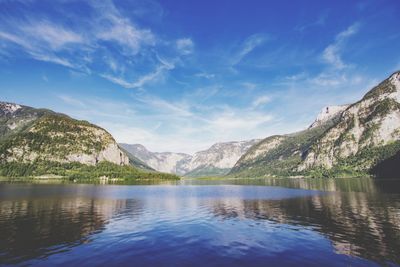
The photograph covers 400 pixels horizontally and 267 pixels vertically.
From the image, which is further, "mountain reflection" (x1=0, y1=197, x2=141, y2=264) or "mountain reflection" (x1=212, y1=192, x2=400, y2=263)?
"mountain reflection" (x1=212, y1=192, x2=400, y2=263)

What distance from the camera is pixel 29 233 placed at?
4991cm

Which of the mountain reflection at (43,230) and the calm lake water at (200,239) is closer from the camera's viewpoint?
the calm lake water at (200,239)

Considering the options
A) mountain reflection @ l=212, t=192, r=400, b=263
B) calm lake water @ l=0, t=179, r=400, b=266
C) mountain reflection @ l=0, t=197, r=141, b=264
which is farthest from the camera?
mountain reflection @ l=212, t=192, r=400, b=263

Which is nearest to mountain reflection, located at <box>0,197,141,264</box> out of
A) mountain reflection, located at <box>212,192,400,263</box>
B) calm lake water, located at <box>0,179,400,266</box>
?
calm lake water, located at <box>0,179,400,266</box>

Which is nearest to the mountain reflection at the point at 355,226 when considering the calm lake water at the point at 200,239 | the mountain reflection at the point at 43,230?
the calm lake water at the point at 200,239

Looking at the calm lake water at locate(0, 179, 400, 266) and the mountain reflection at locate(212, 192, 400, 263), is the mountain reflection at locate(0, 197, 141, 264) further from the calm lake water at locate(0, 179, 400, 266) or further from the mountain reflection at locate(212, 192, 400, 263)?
the mountain reflection at locate(212, 192, 400, 263)

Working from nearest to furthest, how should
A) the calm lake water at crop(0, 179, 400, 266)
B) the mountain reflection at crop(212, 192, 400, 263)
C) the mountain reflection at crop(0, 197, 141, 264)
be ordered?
the calm lake water at crop(0, 179, 400, 266) → the mountain reflection at crop(0, 197, 141, 264) → the mountain reflection at crop(212, 192, 400, 263)

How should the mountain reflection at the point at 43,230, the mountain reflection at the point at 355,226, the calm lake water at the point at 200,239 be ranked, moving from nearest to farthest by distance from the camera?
1. the calm lake water at the point at 200,239
2. the mountain reflection at the point at 43,230
3. the mountain reflection at the point at 355,226

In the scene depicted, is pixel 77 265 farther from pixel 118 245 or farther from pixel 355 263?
pixel 355 263

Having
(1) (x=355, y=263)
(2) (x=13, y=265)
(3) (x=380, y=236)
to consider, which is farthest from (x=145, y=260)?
(3) (x=380, y=236)

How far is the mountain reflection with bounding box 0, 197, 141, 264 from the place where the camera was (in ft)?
128

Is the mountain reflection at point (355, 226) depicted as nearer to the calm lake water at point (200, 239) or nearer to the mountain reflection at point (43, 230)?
the calm lake water at point (200, 239)

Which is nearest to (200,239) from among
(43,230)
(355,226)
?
(43,230)

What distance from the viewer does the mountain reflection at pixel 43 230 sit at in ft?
128
